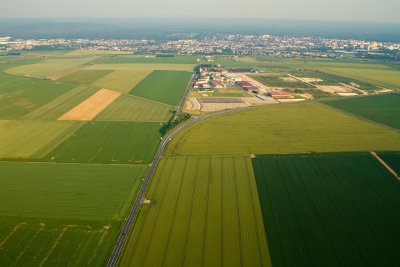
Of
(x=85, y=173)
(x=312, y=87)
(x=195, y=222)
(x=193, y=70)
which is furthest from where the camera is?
(x=193, y=70)

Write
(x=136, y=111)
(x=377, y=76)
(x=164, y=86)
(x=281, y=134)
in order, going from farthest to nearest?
(x=377, y=76), (x=164, y=86), (x=136, y=111), (x=281, y=134)

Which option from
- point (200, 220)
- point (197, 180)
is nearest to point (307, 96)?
point (197, 180)

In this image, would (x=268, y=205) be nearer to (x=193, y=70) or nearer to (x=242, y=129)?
(x=242, y=129)

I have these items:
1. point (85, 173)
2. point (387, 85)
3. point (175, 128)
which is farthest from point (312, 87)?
point (85, 173)

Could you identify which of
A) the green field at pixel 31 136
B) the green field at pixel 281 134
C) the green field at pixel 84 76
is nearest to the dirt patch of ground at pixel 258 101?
the green field at pixel 281 134

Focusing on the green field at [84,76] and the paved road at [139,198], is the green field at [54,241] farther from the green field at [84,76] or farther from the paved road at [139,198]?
the green field at [84,76]

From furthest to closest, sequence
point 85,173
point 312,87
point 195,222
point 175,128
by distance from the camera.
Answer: point 312,87 < point 175,128 < point 85,173 < point 195,222

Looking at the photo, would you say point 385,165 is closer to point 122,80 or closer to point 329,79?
point 329,79
